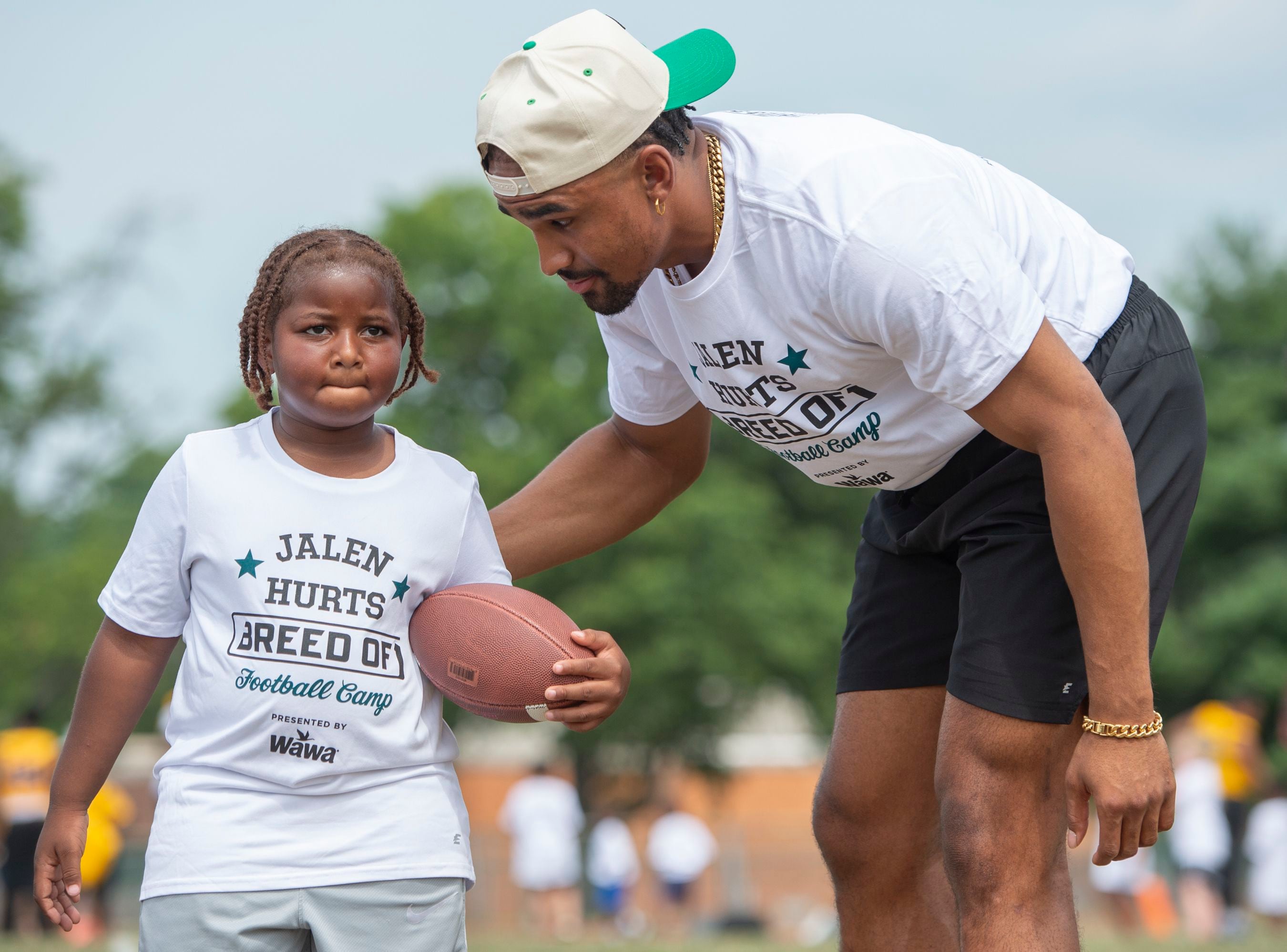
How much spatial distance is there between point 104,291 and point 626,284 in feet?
104

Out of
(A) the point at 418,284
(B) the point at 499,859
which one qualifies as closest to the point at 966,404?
(B) the point at 499,859

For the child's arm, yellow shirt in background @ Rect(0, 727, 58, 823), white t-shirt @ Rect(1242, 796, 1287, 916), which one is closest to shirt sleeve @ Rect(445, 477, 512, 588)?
the child's arm

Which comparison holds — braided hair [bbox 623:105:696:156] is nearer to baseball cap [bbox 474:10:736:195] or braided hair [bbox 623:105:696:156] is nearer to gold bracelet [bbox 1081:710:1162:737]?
baseball cap [bbox 474:10:736:195]

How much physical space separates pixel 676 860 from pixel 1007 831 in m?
17.1

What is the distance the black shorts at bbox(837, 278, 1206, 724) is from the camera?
2.90m

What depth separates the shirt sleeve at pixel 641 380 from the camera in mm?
3619

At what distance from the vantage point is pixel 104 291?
3209cm

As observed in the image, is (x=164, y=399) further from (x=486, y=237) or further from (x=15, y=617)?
(x=486, y=237)

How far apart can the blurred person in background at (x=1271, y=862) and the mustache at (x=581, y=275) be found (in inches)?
430

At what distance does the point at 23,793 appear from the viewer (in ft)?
38.4

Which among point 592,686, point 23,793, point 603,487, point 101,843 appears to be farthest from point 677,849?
point 592,686

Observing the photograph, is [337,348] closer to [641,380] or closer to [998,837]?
[641,380]

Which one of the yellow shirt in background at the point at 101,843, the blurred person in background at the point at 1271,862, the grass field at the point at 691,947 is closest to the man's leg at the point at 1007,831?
the grass field at the point at 691,947

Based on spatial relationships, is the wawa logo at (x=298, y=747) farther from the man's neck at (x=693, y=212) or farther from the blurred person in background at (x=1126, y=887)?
the blurred person in background at (x=1126, y=887)
